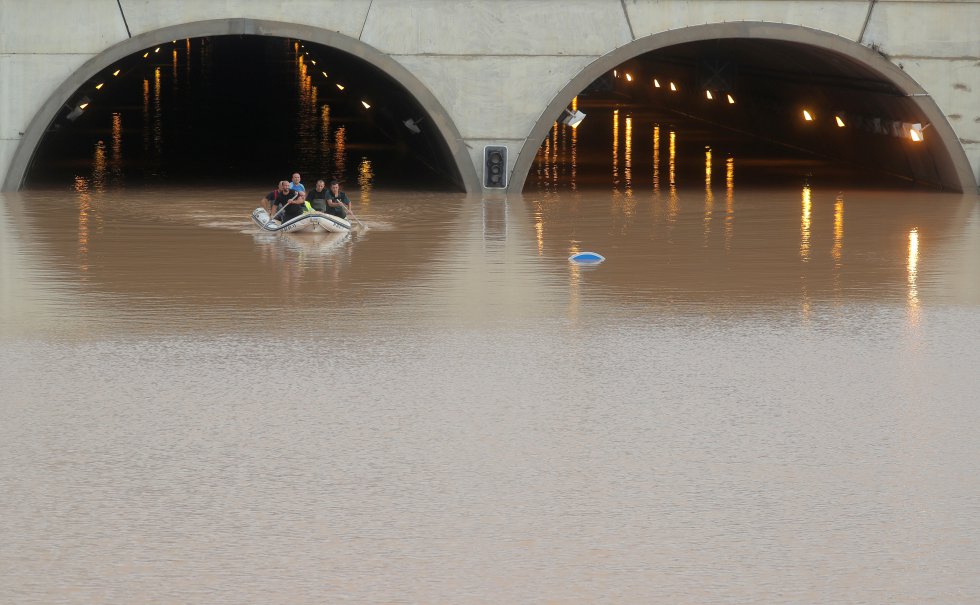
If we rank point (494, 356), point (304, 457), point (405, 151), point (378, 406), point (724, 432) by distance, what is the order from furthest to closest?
point (405, 151) → point (494, 356) → point (378, 406) → point (724, 432) → point (304, 457)

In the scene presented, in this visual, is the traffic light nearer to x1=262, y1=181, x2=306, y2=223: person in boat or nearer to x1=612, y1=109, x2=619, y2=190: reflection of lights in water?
x1=612, y1=109, x2=619, y2=190: reflection of lights in water

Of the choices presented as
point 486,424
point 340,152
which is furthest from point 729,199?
point 486,424

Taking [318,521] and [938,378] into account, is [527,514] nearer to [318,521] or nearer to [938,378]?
[318,521]

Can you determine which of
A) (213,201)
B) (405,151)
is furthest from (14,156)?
(405,151)

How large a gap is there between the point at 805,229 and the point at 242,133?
→ 2680 cm

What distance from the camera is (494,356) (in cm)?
1384

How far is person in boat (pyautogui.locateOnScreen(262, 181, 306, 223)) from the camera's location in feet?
79.1

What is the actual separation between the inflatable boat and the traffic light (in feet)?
21.2

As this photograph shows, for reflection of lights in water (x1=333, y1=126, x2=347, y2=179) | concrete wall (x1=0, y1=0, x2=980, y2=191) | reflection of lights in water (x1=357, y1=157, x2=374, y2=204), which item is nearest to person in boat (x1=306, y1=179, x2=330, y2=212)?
reflection of lights in water (x1=357, y1=157, x2=374, y2=204)

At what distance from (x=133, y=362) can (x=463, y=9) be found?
57.3 feet

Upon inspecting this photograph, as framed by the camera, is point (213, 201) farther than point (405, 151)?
No

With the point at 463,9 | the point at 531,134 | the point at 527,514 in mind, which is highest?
the point at 463,9

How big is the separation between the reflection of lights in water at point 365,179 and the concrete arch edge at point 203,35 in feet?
6.87

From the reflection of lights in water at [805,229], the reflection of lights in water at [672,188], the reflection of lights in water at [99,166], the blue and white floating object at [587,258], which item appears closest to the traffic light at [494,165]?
the reflection of lights in water at [672,188]
